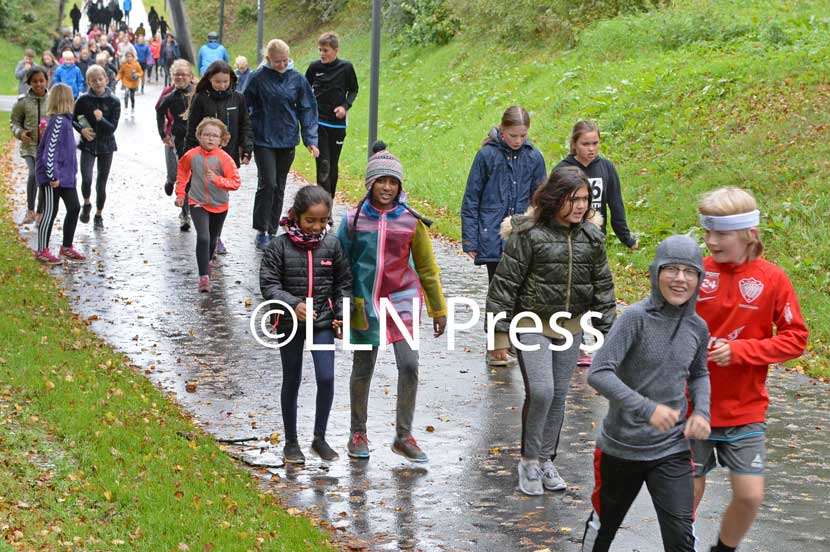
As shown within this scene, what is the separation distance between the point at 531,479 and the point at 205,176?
21.3ft

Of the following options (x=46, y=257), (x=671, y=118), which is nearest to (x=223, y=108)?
(x=46, y=257)

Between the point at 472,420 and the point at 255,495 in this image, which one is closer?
the point at 255,495

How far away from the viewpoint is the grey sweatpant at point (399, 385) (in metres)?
7.82

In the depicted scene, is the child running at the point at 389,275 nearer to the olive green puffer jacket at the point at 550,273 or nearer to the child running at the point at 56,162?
the olive green puffer jacket at the point at 550,273

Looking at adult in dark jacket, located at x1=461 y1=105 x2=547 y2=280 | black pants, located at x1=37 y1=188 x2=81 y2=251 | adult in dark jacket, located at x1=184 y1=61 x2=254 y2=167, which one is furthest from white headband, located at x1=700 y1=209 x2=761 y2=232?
black pants, located at x1=37 y1=188 x2=81 y2=251

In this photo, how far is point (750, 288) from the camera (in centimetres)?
564

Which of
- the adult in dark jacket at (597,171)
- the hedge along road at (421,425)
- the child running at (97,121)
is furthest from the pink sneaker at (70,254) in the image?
the adult in dark jacket at (597,171)

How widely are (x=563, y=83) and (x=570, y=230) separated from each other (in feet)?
55.1

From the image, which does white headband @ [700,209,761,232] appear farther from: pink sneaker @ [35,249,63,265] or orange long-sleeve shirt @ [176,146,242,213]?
pink sneaker @ [35,249,63,265]

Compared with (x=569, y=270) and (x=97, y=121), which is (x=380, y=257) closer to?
(x=569, y=270)

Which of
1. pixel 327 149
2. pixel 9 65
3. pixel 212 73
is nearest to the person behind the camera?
pixel 212 73

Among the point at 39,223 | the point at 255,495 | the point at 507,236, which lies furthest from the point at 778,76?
the point at 255,495

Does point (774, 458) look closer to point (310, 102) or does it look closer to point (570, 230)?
point (570, 230)

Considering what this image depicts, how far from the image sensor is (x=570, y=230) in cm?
713
